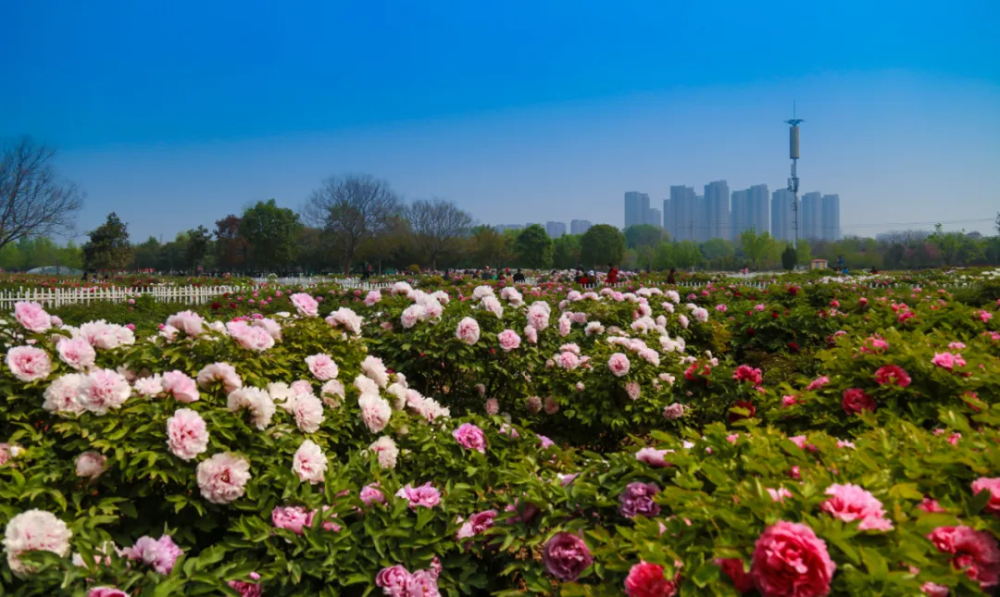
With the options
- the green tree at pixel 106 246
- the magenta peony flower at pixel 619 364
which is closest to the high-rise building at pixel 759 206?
the green tree at pixel 106 246

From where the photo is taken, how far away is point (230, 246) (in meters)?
64.2

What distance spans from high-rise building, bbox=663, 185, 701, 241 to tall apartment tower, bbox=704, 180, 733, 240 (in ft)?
16.5

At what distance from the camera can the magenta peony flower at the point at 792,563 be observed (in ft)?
4.20

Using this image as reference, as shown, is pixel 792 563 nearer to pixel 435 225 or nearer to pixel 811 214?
pixel 435 225

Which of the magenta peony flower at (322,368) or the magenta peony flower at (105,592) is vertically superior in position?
the magenta peony flower at (322,368)

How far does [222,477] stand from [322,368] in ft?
2.99

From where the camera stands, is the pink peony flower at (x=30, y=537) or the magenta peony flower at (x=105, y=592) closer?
the magenta peony flower at (x=105, y=592)

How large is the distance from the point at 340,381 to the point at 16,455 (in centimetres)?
139

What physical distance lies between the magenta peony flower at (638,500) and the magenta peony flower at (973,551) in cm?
77

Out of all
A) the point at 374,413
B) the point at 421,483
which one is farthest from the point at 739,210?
the point at 421,483

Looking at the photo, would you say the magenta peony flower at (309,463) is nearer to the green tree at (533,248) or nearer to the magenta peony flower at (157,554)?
the magenta peony flower at (157,554)

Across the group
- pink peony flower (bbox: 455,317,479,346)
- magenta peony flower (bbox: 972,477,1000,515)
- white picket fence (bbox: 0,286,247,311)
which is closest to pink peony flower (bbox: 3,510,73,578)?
magenta peony flower (bbox: 972,477,1000,515)

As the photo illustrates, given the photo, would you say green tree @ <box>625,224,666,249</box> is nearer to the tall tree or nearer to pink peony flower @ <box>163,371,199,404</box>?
the tall tree

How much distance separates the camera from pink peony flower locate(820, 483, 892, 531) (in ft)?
4.58
